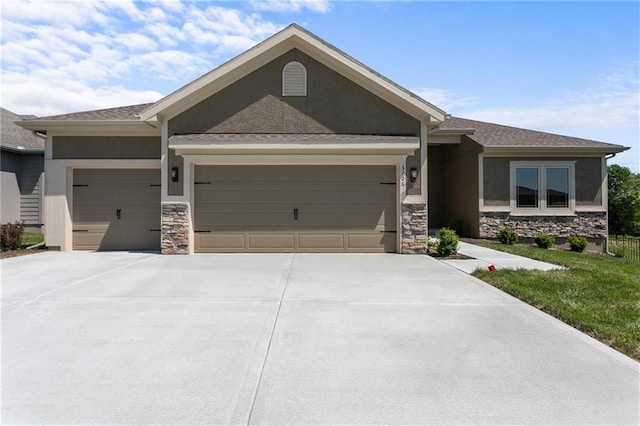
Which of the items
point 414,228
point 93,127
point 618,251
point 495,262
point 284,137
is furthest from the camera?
point 618,251

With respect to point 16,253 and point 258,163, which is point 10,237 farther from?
point 258,163

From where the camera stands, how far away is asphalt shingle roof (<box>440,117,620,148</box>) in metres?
14.5

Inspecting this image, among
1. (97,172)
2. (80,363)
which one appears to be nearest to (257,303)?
(80,363)

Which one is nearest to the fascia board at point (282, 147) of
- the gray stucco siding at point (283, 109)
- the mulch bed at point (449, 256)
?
the gray stucco siding at point (283, 109)

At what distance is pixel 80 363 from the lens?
363 cm

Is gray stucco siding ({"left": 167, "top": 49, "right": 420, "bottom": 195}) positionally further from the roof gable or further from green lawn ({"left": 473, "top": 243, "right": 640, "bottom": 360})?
green lawn ({"left": 473, "top": 243, "right": 640, "bottom": 360})

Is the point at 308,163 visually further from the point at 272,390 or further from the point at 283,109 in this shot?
the point at 272,390

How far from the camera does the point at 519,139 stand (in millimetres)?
15258

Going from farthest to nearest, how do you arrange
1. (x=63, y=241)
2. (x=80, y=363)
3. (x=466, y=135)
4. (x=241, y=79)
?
(x=466, y=135)
(x=63, y=241)
(x=241, y=79)
(x=80, y=363)

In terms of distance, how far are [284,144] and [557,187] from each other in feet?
35.3

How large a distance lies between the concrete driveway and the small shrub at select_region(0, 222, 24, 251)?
18.9 ft

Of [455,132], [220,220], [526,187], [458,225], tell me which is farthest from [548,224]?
[220,220]

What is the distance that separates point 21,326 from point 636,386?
6.18m

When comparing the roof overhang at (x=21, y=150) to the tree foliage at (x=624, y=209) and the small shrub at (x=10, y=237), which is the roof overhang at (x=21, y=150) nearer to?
the small shrub at (x=10, y=237)
